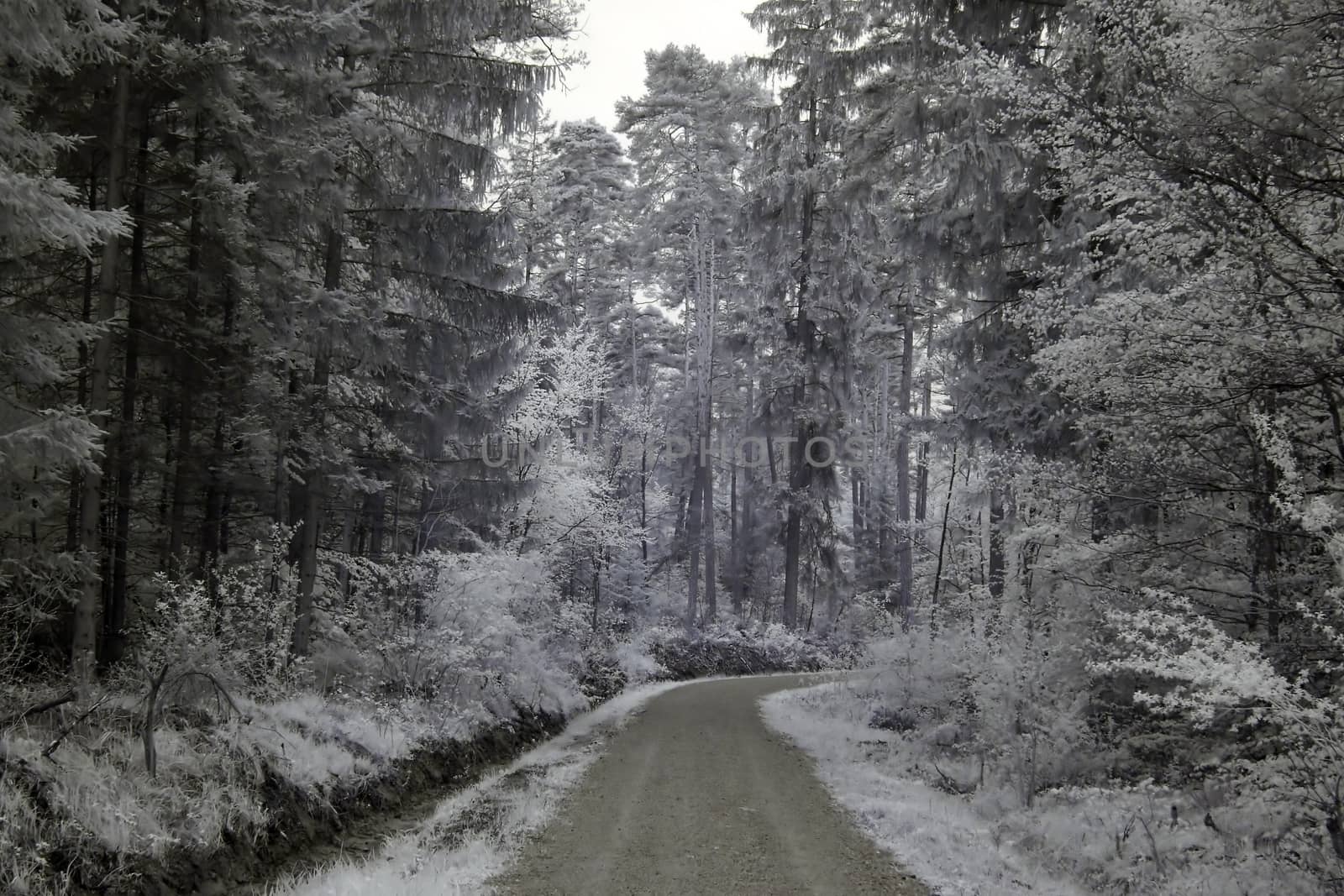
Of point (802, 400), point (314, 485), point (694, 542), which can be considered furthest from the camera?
point (694, 542)

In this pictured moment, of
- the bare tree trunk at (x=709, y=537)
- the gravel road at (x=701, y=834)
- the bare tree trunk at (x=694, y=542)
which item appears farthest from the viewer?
the bare tree trunk at (x=709, y=537)

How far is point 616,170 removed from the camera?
33.3m

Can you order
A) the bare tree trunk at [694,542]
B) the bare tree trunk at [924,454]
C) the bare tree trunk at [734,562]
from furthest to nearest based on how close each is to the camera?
the bare tree trunk at [734,562] → the bare tree trunk at [924,454] → the bare tree trunk at [694,542]

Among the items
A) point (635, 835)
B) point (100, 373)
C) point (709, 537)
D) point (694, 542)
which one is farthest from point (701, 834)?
point (709, 537)

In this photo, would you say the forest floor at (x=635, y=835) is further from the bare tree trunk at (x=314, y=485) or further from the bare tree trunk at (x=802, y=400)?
the bare tree trunk at (x=802, y=400)

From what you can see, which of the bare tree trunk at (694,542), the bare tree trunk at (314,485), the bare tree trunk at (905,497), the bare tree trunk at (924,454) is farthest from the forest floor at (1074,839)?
the bare tree trunk at (924,454)

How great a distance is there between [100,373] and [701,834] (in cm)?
742

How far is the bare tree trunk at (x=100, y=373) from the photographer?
772 cm

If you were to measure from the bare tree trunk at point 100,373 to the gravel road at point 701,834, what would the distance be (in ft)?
15.4

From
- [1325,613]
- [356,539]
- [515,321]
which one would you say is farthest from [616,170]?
[1325,613]

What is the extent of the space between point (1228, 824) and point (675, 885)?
4403mm

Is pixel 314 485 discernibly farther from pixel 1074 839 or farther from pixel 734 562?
pixel 734 562

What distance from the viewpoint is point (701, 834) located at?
308 inches

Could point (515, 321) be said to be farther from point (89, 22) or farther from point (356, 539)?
point (356, 539)
